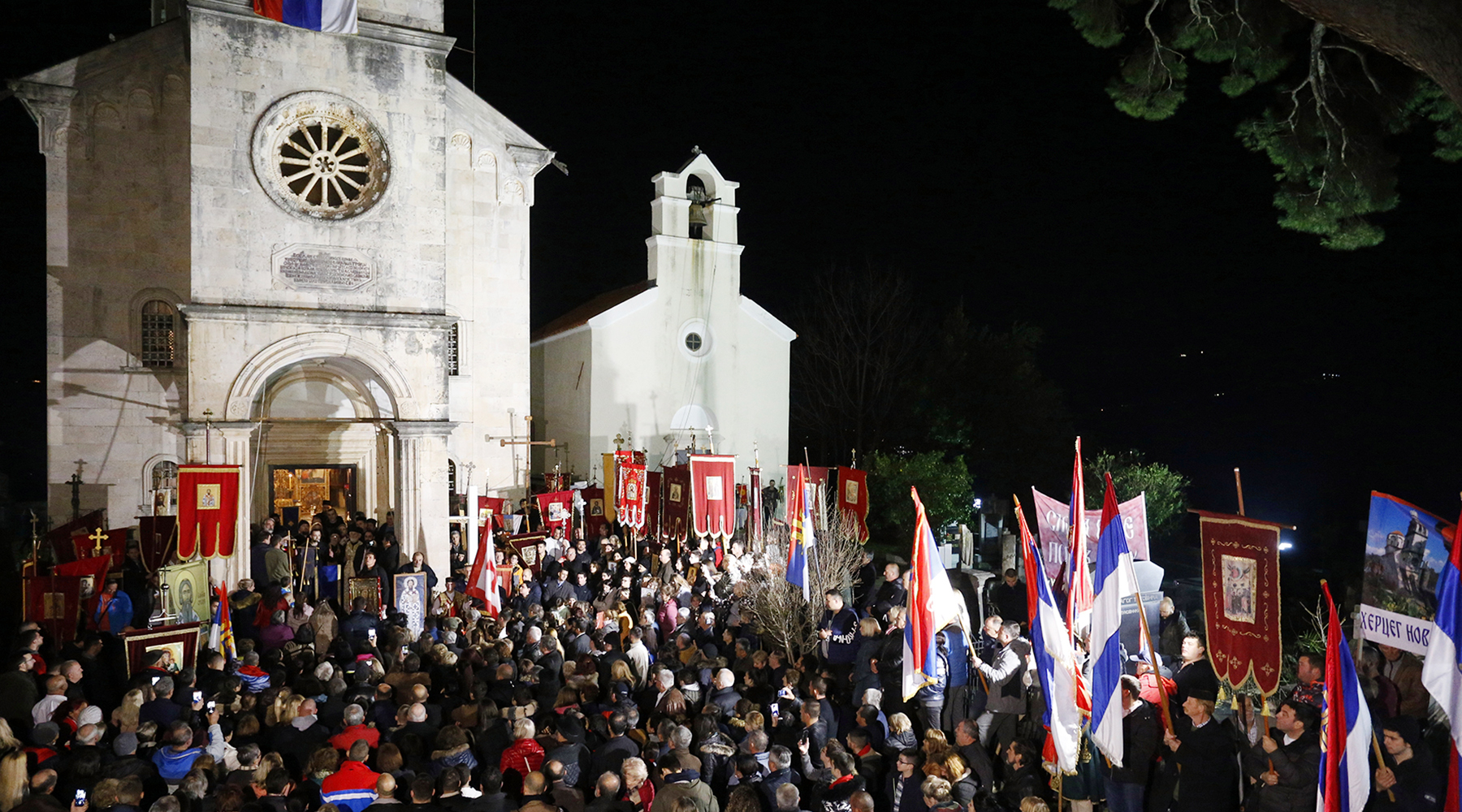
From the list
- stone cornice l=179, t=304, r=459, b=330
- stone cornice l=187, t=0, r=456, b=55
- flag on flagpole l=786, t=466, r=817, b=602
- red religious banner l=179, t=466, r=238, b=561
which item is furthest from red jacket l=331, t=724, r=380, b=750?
stone cornice l=187, t=0, r=456, b=55

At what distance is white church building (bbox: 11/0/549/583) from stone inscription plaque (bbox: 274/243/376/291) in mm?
34

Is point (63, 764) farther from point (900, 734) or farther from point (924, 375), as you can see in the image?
point (924, 375)

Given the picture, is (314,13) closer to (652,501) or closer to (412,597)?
(412,597)

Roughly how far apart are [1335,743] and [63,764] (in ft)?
29.1

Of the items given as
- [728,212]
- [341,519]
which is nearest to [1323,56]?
Answer: [341,519]

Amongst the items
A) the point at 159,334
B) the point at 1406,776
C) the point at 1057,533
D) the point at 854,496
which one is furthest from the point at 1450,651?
the point at 159,334

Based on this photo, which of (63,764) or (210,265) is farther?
(210,265)

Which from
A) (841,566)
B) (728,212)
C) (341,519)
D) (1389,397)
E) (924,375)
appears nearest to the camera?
(841,566)

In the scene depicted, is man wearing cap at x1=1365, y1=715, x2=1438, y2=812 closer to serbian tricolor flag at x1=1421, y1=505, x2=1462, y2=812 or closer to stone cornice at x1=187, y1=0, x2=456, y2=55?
serbian tricolor flag at x1=1421, y1=505, x2=1462, y2=812

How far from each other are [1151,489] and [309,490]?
2325cm

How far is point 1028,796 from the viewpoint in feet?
20.6

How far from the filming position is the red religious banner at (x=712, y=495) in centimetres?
1767

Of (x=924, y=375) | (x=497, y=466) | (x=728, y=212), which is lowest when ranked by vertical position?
(x=497, y=466)

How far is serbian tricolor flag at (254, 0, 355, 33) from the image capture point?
16.8m
